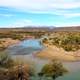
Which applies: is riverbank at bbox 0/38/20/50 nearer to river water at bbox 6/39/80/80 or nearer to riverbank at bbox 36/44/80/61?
river water at bbox 6/39/80/80

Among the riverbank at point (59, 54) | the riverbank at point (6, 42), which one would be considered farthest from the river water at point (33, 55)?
the riverbank at point (59, 54)

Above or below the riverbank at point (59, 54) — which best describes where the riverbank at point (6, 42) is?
above

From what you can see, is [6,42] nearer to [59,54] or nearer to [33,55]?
[33,55]

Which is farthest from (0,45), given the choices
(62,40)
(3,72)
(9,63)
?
(3,72)

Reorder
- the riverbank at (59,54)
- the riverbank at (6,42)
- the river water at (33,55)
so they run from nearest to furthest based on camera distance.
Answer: the river water at (33,55), the riverbank at (59,54), the riverbank at (6,42)

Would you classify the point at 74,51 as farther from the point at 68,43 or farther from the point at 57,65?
the point at 57,65

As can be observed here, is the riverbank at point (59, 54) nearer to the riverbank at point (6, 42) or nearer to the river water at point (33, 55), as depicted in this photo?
the river water at point (33, 55)

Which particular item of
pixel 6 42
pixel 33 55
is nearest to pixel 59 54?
pixel 33 55
